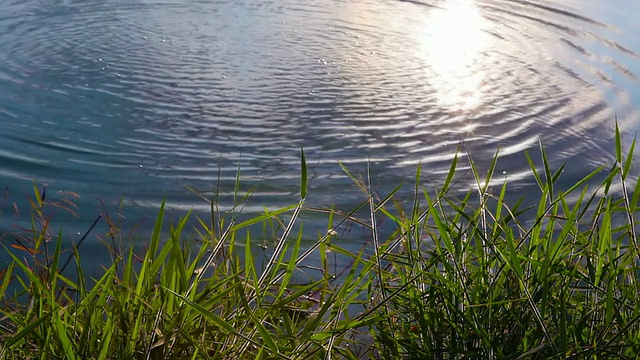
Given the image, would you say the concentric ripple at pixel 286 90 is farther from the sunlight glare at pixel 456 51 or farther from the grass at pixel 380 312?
the grass at pixel 380 312

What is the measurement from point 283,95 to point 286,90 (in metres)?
0.07

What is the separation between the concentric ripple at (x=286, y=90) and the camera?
110 inches

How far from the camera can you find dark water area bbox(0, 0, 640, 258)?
270cm

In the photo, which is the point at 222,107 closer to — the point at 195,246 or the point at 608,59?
the point at 195,246

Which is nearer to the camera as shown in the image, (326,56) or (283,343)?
(283,343)

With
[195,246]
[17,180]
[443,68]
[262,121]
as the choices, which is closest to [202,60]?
[262,121]

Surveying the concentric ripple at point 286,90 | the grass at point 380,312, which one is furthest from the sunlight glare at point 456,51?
the grass at point 380,312

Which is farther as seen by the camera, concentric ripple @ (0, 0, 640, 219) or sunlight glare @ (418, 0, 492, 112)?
sunlight glare @ (418, 0, 492, 112)

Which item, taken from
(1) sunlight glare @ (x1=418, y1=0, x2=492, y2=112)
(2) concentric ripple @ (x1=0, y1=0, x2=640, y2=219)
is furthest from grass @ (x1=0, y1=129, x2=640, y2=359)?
(1) sunlight glare @ (x1=418, y1=0, x2=492, y2=112)

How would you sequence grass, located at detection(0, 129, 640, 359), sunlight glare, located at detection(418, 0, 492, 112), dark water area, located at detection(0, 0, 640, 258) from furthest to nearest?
sunlight glare, located at detection(418, 0, 492, 112) < dark water area, located at detection(0, 0, 640, 258) < grass, located at detection(0, 129, 640, 359)

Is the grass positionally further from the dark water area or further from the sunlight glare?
the sunlight glare

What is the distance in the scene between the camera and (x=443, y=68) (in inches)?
154

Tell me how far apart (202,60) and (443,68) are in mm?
1123

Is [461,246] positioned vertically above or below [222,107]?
above
